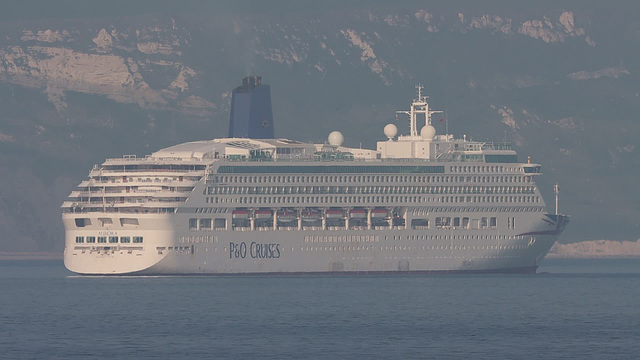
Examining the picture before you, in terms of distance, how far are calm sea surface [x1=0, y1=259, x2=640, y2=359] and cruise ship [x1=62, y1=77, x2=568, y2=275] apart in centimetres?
215

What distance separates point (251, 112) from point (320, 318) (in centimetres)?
6058

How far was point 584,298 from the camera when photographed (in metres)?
152

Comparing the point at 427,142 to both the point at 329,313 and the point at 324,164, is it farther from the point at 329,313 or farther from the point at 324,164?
the point at 329,313

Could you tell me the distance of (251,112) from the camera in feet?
616

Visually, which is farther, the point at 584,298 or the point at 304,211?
the point at 304,211

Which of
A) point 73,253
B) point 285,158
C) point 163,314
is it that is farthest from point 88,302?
point 285,158

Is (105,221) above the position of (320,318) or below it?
above

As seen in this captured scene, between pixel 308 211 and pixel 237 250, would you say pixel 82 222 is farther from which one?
pixel 308 211

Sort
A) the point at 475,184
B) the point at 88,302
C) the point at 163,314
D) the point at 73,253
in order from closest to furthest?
1. the point at 163,314
2. the point at 88,302
3. the point at 73,253
4. the point at 475,184

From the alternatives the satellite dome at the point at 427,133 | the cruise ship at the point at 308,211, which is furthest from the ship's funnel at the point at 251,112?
the satellite dome at the point at 427,133

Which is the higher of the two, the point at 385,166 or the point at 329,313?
the point at 385,166

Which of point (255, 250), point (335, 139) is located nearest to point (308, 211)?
point (255, 250)

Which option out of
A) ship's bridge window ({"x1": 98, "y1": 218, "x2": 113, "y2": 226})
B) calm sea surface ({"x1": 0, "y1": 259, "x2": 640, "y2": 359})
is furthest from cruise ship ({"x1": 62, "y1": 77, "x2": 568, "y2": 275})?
calm sea surface ({"x1": 0, "y1": 259, "x2": 640, "y2": 359})

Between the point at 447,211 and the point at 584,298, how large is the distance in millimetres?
28328
